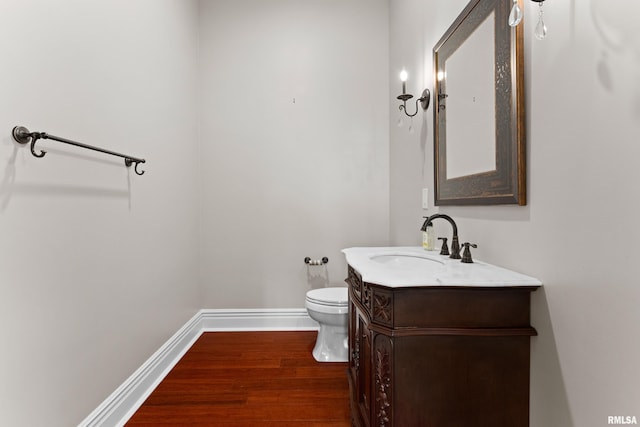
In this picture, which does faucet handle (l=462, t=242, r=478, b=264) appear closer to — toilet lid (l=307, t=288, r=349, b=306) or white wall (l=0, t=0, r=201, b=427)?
toilet lid (l=307, t=288, r=349, b=306)

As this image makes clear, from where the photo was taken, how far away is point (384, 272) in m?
1.06

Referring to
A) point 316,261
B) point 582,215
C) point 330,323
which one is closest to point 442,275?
point 582,215

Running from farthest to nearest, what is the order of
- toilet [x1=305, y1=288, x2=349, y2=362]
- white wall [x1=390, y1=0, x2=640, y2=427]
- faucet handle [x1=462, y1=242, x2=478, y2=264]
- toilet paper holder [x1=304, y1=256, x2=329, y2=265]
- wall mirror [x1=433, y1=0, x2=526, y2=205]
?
toilet paper holder [x1=304, y1=256, x2=329, y2=265] → toilet [x1=305, y1=288, x2=349, y2=362] → faucet handle [x1=462, y1=242, x2=478, y2=264] → wall mirror [x1=433, y1=0, x2=526, y2=205] → white wall [x1=390, y1=0, x2=640, y2=427]

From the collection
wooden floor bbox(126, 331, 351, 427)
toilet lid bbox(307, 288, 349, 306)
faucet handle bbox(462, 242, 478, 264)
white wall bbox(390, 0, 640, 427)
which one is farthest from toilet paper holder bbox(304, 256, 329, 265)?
white wall bbox(390, 0, 640, 427)

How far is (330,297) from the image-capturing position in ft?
6.66

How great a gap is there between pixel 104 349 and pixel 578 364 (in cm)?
177

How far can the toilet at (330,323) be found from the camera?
190 centimetres

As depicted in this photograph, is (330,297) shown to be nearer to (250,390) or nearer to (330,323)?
(330,323)

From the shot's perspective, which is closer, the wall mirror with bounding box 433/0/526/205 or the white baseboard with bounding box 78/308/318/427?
the wall mirror with bounding box 433/0/526/205

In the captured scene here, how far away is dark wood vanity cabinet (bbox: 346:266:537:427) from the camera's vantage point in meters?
0.91

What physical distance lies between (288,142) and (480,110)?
1.59 metres

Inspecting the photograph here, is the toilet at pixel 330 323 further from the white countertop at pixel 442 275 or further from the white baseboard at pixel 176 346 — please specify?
the white countertop at pixel 442 275

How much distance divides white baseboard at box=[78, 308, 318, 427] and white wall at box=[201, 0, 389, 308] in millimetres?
91

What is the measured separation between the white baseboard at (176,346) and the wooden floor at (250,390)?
0.06 m
